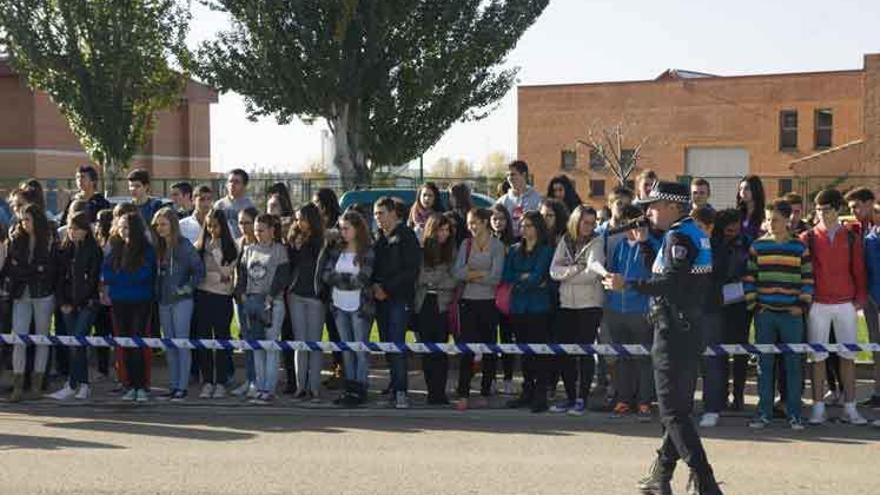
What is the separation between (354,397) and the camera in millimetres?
11812

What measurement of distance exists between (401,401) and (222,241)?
2472mm

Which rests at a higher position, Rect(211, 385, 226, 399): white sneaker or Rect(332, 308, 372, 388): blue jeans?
Rect(332, 308, 372, 388): blue jeans

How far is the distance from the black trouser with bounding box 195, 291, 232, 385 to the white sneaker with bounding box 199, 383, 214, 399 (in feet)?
0.14

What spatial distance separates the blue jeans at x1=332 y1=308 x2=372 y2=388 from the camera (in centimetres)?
1186

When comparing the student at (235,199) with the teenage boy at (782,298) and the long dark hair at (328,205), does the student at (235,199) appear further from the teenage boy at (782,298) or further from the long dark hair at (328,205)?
the teenage boy at (782,298)

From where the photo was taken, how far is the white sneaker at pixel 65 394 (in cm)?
1232

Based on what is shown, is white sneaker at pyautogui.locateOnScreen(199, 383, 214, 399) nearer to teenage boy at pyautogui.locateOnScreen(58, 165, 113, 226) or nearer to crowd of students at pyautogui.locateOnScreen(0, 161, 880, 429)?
crowd of students at pyautogui.locateOnScreen(0, 161, 880, 429)

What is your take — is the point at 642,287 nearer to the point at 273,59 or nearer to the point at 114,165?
the point at 273,59

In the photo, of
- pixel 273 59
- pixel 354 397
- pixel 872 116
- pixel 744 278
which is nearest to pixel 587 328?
pixel 744 278

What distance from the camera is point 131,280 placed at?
12086 millimetres

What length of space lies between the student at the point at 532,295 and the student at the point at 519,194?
1.86 meters

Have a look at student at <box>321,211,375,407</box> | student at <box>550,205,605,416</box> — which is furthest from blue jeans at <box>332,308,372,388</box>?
student at <box>550,205,605,416</box>

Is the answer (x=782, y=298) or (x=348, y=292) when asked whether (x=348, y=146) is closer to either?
(x=348, y=292)

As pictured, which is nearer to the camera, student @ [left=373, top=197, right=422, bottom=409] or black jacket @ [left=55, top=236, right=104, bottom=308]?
student @ [left=373, top=197, right=422, bottom=409]
